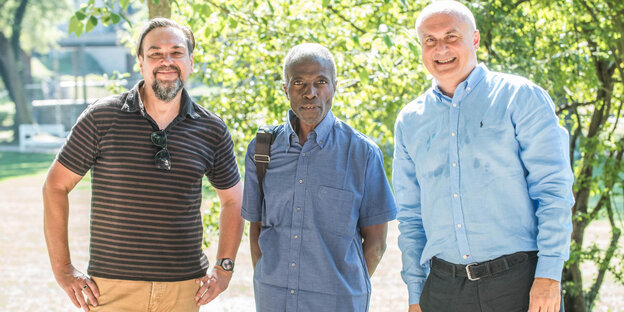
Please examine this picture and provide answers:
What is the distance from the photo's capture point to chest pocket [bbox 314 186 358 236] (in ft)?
9.56

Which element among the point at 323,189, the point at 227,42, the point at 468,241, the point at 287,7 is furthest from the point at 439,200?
the point at 227,42

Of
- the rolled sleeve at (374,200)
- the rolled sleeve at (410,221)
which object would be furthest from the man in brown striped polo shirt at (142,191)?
the rolled sleeve at (410,221)

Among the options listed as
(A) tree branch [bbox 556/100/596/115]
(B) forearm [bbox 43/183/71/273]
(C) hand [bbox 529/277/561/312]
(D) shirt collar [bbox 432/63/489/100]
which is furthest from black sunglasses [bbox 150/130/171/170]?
(A) tree branch [bbox 556/100/596/115]

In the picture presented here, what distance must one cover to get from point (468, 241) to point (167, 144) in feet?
4.50

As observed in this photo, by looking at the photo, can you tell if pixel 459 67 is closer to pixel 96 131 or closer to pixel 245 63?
pixel 96 131

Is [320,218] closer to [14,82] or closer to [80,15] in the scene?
[80,15]

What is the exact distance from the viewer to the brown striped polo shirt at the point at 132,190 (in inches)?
123

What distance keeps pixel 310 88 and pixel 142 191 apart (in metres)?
0.87

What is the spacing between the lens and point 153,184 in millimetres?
3123

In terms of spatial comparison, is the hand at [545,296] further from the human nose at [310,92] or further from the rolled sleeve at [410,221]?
the human nose at [310,92]

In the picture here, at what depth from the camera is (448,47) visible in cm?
276

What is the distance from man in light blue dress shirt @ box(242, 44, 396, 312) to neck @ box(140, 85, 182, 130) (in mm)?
483

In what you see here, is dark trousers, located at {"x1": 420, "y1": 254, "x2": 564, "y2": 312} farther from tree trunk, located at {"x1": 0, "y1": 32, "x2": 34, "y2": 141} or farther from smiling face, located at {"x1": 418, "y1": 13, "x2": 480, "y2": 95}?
tree trunk, located at {"x1": 0, "y1": 32, "x2": 34, "y2": 141}

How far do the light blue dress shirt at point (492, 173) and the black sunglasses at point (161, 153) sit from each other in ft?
3.48
